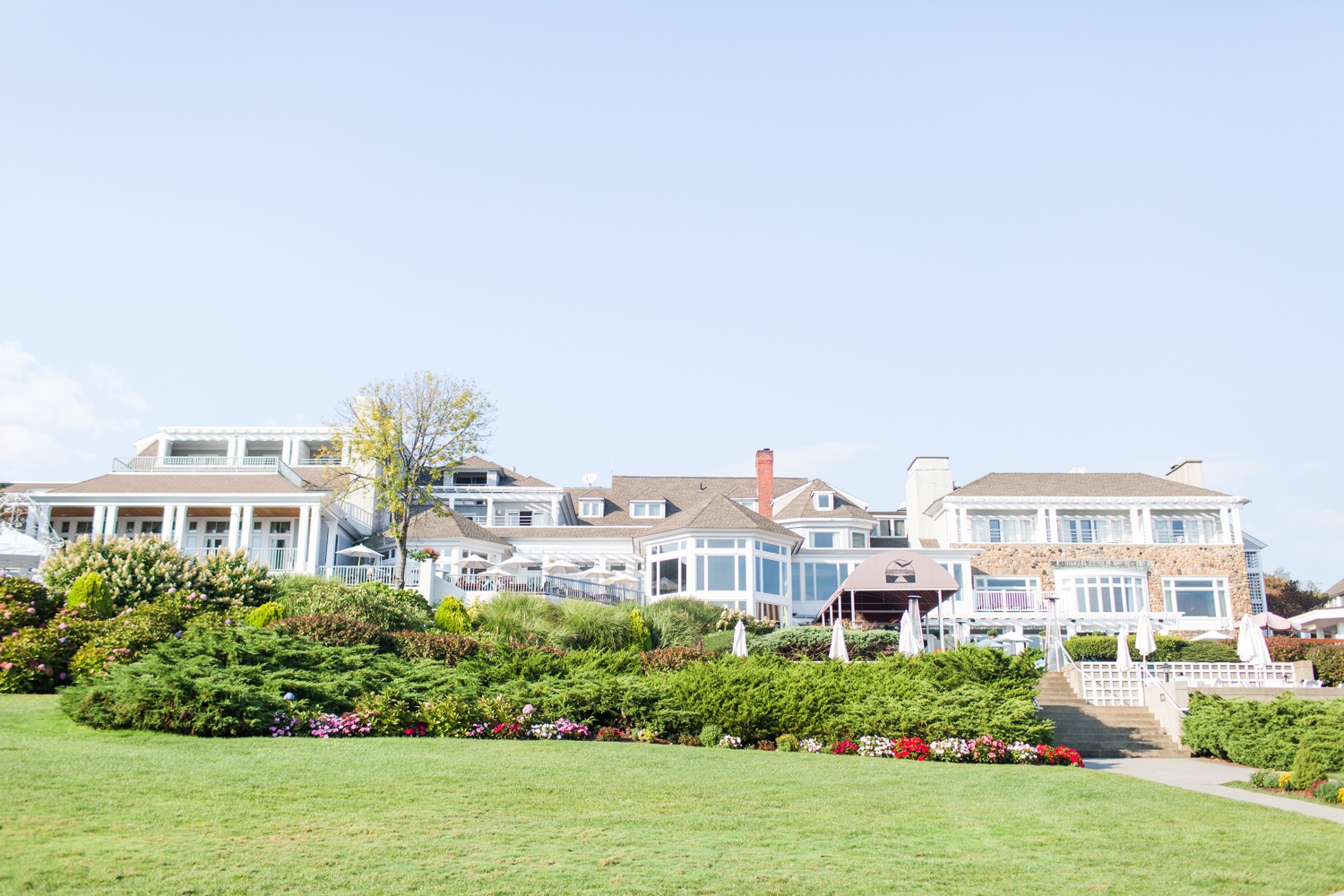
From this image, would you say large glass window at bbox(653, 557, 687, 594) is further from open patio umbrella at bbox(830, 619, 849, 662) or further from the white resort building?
open patio umbrella at bbox(830, 619, 849, 662)

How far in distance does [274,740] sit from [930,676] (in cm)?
1006

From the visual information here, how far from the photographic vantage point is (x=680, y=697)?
15.7 m

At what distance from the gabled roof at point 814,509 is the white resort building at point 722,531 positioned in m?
0.11

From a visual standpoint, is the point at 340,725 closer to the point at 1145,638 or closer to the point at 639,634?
the point at 639,634

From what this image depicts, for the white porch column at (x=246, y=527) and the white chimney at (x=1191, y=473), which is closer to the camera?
the white porch column at (x=246, y=527)

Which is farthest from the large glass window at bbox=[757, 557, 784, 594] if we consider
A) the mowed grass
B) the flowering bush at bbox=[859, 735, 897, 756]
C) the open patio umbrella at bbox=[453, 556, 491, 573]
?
the mowed grass

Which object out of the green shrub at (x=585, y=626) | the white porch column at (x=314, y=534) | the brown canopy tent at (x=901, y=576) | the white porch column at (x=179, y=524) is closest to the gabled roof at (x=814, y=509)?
the brown canopy tent at (x=901, y=576)

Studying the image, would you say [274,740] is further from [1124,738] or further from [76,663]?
[1124,738]

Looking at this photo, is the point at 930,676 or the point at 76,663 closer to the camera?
the point at 76,663

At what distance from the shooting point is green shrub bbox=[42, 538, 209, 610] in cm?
2022

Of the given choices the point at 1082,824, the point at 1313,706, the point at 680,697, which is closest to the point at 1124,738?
the point at 1313,706

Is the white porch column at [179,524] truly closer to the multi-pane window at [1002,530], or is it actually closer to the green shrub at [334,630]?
the green shrub at [334,630]

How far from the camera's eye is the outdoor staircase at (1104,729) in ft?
60.3

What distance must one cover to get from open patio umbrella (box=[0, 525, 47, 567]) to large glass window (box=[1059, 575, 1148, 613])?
34865 mm
